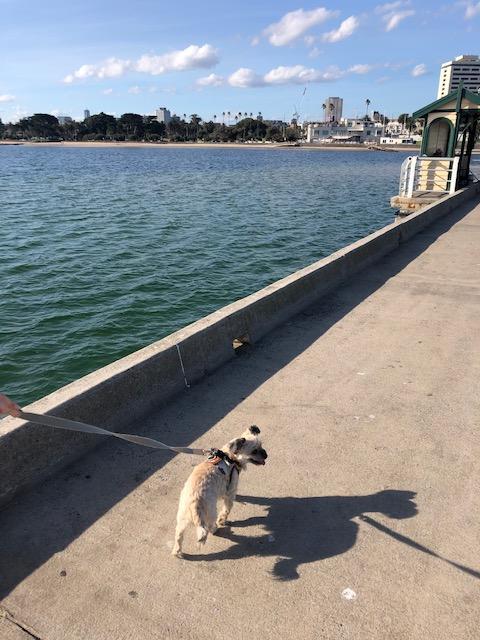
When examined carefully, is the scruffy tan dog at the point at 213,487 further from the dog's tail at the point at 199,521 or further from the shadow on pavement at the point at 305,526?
the shadow on pavement at the point at 305,526

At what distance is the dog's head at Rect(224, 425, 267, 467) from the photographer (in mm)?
3822

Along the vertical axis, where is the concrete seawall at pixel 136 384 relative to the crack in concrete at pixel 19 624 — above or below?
above

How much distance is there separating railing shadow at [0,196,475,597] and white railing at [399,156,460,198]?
64.3ft

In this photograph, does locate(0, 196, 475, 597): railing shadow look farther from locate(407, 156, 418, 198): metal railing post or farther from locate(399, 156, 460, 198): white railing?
locate(399, 156, 460, 198): white railing

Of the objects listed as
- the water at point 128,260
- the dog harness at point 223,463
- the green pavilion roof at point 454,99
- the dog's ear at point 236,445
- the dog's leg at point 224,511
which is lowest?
the water at point 128,260

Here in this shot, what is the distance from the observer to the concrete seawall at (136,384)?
13.3ft

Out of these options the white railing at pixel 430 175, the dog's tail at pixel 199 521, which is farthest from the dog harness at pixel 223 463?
the white railing at pixel 430 175

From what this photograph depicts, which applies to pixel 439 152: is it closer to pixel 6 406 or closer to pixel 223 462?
pixel 223 462

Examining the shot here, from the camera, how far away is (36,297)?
1387 centimetres

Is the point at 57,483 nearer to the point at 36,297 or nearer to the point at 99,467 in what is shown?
the point at 99,467

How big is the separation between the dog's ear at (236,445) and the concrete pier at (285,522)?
581 mm

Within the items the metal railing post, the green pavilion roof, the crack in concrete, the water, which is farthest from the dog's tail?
the green pavilion roof

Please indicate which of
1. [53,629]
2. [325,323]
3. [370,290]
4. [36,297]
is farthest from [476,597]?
[36,297]

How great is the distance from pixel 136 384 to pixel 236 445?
1692mm
